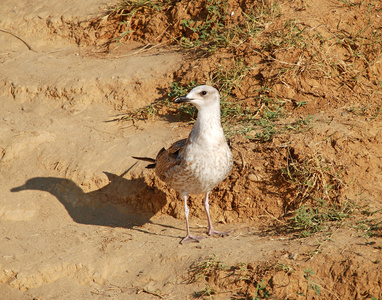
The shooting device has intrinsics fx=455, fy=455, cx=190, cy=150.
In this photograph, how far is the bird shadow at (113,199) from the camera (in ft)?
20.3

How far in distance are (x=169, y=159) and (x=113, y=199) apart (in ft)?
4.44

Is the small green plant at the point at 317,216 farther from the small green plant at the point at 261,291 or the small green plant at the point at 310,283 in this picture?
the small green plant at the point at 261,291

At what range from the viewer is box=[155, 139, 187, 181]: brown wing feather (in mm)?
5285

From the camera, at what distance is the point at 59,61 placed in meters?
8.44

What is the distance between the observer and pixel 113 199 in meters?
6.30

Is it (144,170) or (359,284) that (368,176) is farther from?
(144,170)

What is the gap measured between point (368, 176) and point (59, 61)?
5.79 m

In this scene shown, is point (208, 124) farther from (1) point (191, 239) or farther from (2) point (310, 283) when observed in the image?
(2) point (310, 283)

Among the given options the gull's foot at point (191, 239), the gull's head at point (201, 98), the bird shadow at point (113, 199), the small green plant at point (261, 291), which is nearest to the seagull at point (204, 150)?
the gull's head at point (201, 98)

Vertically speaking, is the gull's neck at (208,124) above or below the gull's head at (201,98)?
below

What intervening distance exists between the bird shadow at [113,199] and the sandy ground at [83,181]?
14 mm

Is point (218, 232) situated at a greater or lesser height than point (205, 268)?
lesser

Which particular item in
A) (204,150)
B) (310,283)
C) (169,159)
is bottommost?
(310,283)

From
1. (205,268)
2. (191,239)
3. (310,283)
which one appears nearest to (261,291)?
(310,283)
